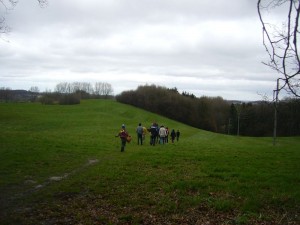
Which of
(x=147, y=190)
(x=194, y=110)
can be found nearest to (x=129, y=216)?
(x=147, y=190)

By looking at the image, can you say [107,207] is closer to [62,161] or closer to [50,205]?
[50,205]

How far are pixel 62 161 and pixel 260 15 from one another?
585 inches

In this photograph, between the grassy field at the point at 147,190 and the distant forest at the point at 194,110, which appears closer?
the grassy field at the point at 147,190

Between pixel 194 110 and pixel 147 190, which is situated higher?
pixel 194 110

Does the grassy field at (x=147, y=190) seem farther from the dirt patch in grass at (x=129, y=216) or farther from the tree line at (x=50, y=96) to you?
the tree line at (x=50, y=96)

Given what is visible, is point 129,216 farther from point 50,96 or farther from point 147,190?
point 50,96

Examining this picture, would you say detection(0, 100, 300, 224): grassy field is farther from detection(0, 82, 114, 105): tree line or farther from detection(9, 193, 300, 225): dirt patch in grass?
detection(0, 82, 114, 105): tree line

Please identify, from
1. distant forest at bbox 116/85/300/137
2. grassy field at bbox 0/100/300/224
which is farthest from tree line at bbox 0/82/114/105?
grassy field at bbox 0/100/300/224

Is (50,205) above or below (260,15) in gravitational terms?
below

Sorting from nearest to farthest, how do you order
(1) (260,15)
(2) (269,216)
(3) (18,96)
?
(1) (260,15)
(2) (269,216)
(3) (18,96)

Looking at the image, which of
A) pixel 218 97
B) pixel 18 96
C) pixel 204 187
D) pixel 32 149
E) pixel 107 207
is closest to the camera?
pixel 107 207

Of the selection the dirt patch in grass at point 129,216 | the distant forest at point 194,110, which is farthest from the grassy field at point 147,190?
the distant forest at point 194,110

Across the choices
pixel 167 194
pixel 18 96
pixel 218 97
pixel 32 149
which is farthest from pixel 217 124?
pixel 167 194

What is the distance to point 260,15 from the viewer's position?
596 cm
